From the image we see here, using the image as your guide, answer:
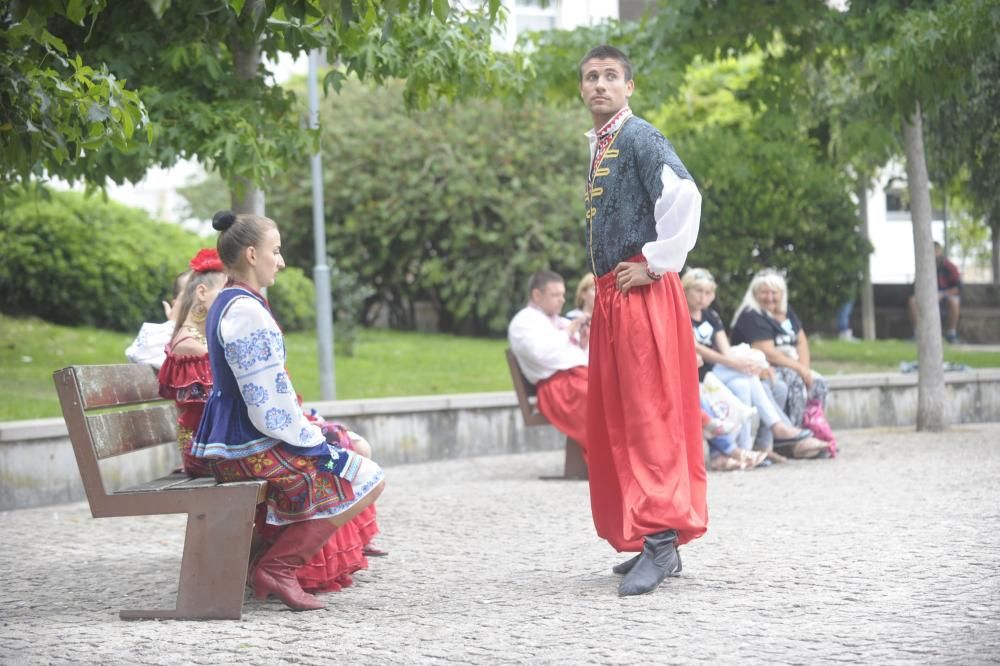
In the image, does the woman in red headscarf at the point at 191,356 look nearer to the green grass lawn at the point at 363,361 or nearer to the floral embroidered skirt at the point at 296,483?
the floral embroidered skirt at the point at 296,483

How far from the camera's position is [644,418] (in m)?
5.93

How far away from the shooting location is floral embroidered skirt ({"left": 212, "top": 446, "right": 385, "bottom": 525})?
5.79 m

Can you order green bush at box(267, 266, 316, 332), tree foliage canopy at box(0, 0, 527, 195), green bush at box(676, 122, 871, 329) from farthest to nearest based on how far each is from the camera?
green bush at box(676, 122, 871, 329)
green bush at box(267, 266, 316, 332)
tree foliage canopy at box(0, 0, 527, 195)

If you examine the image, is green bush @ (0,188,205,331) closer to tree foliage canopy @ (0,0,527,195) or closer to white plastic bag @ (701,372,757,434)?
tree foliage canopy @ (0,0,527,195)

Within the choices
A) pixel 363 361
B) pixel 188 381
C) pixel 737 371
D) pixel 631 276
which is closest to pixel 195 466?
pixel 188 381

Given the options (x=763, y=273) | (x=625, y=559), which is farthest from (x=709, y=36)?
(x=625, y=559)

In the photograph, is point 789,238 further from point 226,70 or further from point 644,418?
point 644,418

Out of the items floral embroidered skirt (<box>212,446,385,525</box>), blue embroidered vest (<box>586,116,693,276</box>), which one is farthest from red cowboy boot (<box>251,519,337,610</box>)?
blue embroidered vest (<box>586,116,693,276</box>)

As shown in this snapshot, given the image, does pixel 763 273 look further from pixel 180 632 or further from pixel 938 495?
pixel 180 632

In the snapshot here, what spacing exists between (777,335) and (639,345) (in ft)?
18.5

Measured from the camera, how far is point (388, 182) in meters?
22.4

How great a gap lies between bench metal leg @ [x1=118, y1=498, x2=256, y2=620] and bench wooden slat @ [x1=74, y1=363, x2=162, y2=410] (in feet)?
2.29

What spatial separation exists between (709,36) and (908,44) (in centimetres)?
188

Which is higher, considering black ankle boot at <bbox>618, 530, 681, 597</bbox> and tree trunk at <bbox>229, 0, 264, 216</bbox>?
tree trunk at <bbox>229, 0, 264, 216</bbox>
